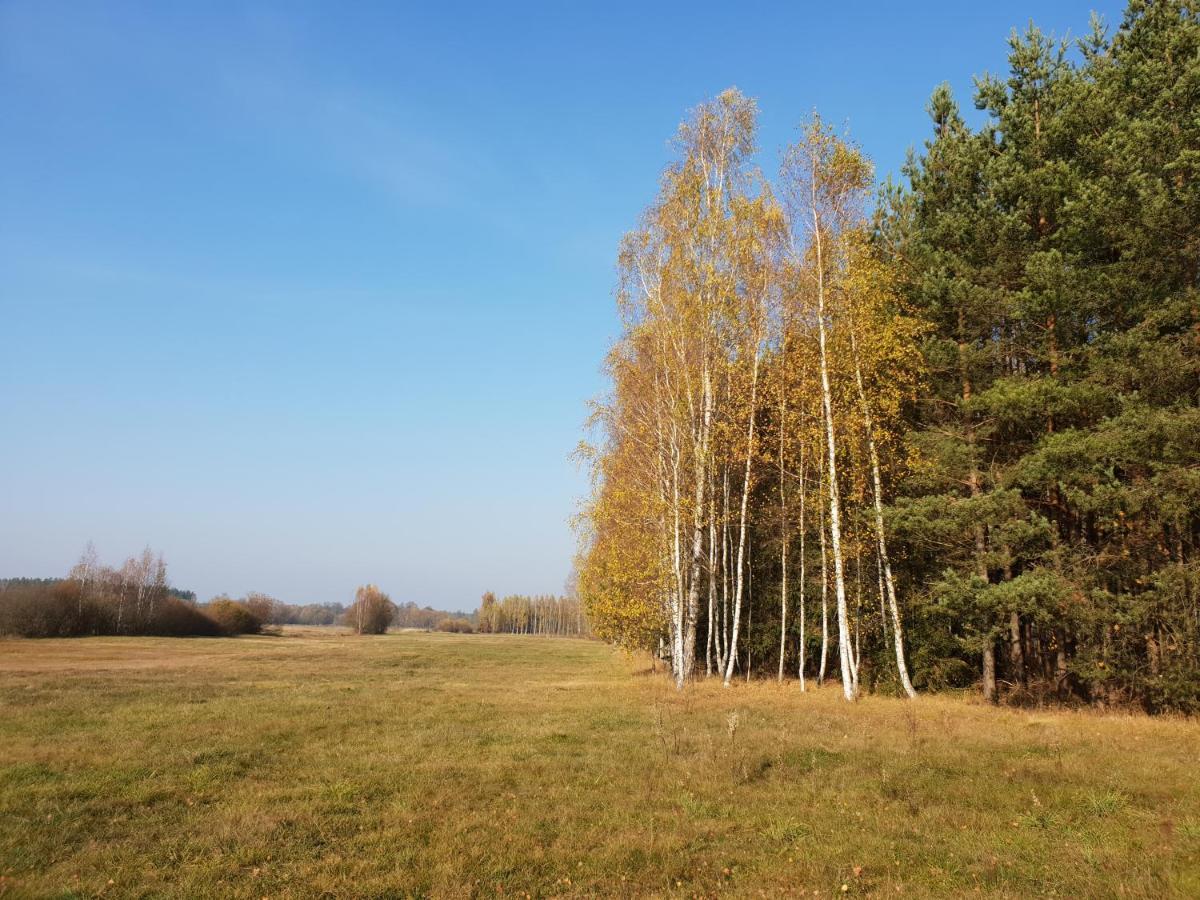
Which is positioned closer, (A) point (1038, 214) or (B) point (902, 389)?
(A) point (1038, 214)

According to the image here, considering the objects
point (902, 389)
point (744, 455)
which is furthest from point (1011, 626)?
point (744, 455)

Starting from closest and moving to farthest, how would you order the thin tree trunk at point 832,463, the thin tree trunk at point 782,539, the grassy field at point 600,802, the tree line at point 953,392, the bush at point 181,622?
the grassy field at point 600,802, the tree line at point 953,392, the thin tree trunk at point 832,463, the thin tree trunk at point 782,539, the bush at point 181,622

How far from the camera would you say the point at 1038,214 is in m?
19.7

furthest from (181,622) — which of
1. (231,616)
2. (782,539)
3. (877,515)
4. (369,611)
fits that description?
(877,515)

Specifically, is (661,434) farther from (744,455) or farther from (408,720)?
(408,720)

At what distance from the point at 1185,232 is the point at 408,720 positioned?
23.3 meters

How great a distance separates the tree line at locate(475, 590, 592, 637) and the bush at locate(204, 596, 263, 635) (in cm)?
6777

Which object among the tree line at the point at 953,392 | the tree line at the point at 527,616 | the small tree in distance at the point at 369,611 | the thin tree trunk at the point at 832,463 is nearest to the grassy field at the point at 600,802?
the thin tree trunk at the point at 832,463

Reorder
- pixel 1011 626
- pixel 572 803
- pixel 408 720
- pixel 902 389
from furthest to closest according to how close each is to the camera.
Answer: pixel 902 389
pixel 1011 626
pixel 408 720
pixel 572 803

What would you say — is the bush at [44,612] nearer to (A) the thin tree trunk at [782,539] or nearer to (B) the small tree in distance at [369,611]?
(B) the small tree in distance at [369,611]

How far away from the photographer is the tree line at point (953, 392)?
17.1 metres

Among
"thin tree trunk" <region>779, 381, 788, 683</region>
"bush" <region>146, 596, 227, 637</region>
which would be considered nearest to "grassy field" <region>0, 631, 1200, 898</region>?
"thin tree trunk" <region>779, 381, 788, 683</region>

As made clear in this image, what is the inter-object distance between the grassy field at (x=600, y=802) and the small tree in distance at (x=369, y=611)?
369 feet

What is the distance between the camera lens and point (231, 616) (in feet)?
Answer: 325
